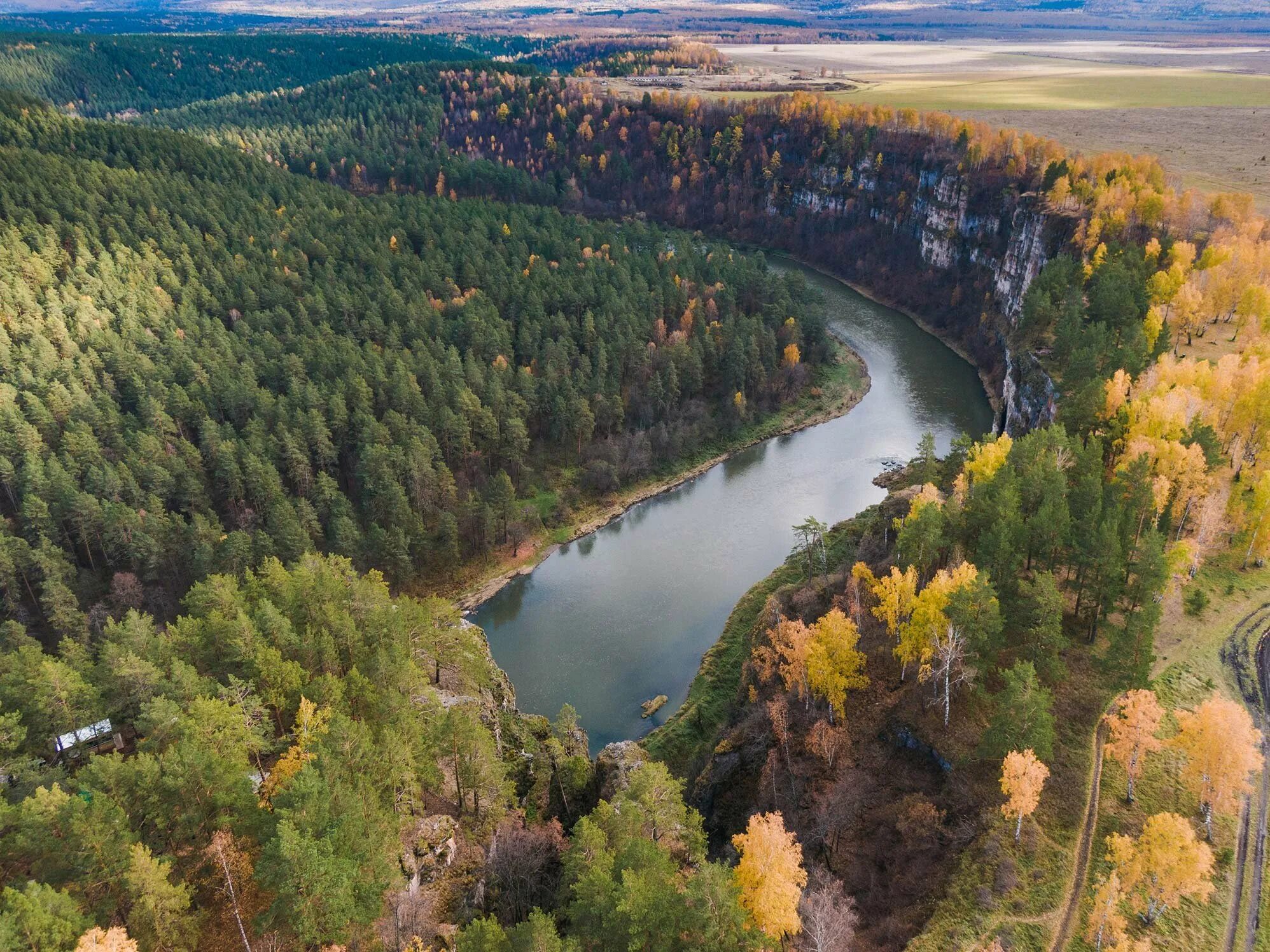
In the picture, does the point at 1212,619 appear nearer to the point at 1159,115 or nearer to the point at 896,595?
the point at 896,595

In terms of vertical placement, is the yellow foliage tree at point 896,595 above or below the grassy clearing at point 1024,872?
above

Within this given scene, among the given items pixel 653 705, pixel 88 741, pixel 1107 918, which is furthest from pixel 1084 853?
pixel 88 741

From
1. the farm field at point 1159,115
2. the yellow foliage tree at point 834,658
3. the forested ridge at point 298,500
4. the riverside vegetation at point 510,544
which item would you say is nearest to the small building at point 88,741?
the forested ridge at point 298,500

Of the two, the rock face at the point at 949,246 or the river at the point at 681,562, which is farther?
the rock face at the point at 949,246

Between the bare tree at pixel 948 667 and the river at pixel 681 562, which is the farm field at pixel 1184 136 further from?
the bare tree at pixel 948 667

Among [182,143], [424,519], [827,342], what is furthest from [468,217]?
[424,519]

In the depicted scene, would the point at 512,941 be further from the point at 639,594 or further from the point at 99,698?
the point at 639,594

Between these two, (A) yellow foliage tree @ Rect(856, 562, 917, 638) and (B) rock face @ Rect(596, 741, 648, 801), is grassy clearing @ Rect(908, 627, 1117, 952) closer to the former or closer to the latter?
(A) yellow foliage tree @ Rect(856, 562, 917, 638)
